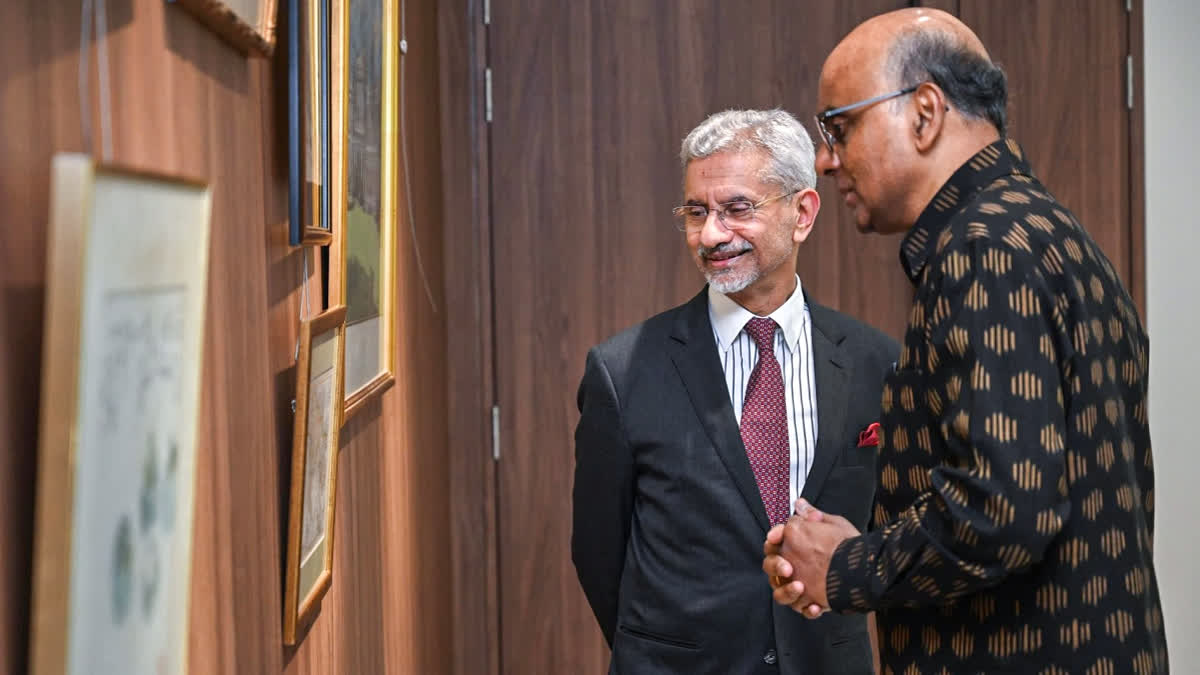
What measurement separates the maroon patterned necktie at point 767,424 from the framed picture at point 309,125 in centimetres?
86

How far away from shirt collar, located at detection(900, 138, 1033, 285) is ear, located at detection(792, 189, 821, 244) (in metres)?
0.70

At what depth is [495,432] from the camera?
3.40m

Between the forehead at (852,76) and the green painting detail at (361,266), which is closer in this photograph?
the forehead at (852,76)

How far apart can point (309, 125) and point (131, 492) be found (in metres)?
0.77

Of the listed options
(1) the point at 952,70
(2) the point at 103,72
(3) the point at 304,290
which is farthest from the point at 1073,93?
(2) the point at 103,72

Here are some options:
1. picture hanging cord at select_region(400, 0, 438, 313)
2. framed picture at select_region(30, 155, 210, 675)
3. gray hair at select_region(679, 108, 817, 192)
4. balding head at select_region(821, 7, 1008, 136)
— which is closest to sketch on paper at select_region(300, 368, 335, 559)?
framed picture at select_region(30, 155, 210, 675)

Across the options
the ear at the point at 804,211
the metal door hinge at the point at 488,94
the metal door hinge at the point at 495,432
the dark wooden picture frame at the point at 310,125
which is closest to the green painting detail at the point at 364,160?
the dark wooden picture frame at the point at 310,125

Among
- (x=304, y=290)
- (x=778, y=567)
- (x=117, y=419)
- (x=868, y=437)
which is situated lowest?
(x=778, y=567)

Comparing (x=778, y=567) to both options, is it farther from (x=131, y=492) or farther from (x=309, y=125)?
(x=131, y=492)

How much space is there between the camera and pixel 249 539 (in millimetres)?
1177

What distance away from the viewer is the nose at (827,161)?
1575mm

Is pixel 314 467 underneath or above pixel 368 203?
underneath

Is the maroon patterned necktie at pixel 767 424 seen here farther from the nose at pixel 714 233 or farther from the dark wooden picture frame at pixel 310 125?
the dark wooden picture frame at pixel 310 125

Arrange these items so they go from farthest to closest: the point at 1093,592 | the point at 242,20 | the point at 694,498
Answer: the point at 694,498, the point at 1093,592, the point at 242,20
